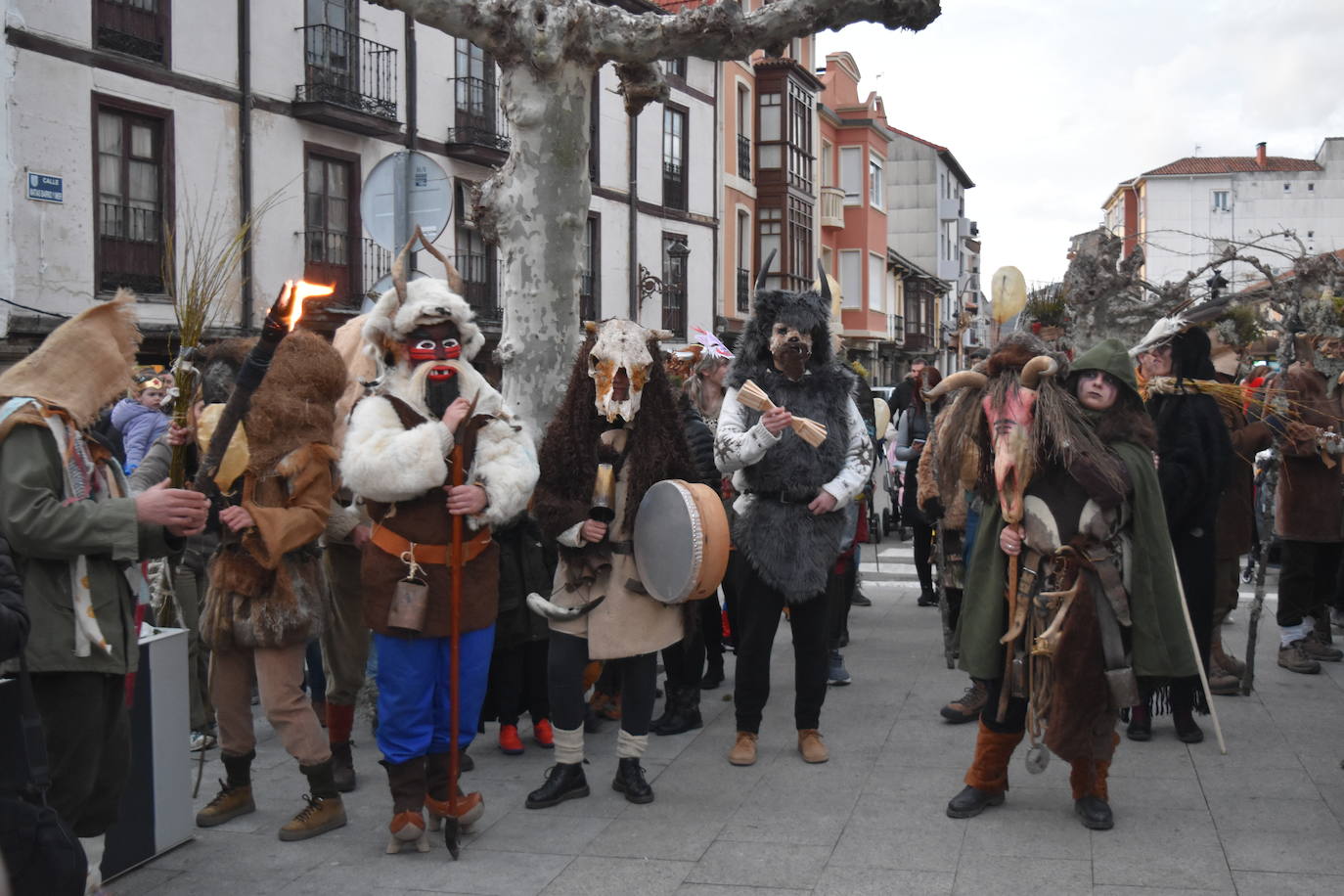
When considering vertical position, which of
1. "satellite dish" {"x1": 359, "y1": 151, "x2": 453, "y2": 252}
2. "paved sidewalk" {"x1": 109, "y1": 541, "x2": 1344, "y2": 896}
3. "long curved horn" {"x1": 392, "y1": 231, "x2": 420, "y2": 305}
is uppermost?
"satellite dish" {"x1": 359, "y1": 151, "x2": 453, "y2": 252}

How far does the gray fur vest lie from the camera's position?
18.8 ft

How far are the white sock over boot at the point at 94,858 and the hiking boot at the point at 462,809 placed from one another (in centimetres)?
117

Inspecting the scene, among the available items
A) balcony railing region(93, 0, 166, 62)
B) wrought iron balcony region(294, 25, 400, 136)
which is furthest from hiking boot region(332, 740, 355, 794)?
wrought iron balcony region(294, 25, 400, 136)

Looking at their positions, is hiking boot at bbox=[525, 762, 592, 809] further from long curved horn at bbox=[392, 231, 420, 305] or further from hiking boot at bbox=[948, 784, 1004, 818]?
long curved horn at bbox=[392, 231, 420, 305]

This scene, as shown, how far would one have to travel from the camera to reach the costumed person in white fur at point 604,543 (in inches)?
206

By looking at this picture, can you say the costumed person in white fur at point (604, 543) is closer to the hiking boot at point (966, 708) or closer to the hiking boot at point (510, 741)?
the hiking boot at point (510, 741)

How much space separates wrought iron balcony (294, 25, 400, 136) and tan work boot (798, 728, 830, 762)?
599 inches

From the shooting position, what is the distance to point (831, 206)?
4038cm

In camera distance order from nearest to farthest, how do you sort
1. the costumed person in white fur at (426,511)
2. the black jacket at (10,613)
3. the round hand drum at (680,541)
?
the black jacket at (10,613) < the costumed person in white fur at (426,511) < the round hand drum at (680,541)

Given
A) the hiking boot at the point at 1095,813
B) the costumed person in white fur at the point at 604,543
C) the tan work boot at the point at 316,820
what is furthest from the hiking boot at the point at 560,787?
the hiking boot at the point at 1095,813

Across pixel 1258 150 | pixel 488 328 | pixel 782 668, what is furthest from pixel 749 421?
pixel 1258 150

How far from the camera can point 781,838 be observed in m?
4.84

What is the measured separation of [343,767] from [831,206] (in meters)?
36.6

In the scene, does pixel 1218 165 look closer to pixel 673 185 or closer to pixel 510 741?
pixel 673 185
